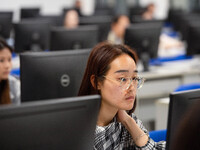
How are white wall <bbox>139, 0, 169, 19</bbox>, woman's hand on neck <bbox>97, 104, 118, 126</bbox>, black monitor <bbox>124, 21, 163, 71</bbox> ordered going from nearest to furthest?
woman's hand on neck <bbox>97, 104, 118, 126</bbox>
black monitor <bbox>124, 21, 163, 71</bbox>
white wall <bbox>139, 0, 169, 19</bbox>

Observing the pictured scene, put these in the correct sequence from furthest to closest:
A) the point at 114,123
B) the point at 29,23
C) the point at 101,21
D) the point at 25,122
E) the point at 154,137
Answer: the point at 101,21 → the point at 29,23 → the point at 154,137 → the point at 114,123 → the point at 25,122

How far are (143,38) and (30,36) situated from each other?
1.22 metres

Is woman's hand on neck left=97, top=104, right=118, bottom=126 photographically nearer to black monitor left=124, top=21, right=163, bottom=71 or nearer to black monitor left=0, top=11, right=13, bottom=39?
black monitor left=124, top=21, right=163, bottom=71

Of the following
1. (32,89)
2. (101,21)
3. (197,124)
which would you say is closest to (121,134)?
(197,124)

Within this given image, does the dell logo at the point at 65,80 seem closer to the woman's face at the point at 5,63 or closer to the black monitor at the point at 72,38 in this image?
the woman's face at the point at 5,63

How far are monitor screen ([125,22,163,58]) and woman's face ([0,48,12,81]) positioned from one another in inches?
57.0

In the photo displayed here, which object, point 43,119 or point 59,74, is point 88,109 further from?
point 59,74

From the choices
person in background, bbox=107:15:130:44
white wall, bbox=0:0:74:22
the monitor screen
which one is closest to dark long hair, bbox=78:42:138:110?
the monitor screen

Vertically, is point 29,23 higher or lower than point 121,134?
higher

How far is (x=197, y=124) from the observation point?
1357 mm

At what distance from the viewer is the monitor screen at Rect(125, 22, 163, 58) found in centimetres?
394

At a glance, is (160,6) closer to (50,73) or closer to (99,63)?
(50,73)

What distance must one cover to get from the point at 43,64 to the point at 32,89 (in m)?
0.15

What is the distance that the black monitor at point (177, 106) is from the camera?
51.6 inches
